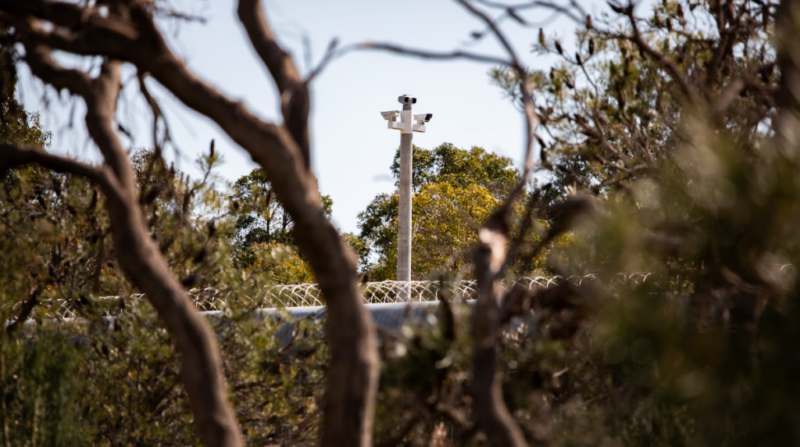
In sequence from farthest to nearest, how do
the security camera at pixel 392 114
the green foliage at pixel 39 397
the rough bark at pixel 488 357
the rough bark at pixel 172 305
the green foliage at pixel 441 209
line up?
the green foliage at pixel 441 209 < the security camera at pixel 392 114 < the green foliage at pixel 39 397 < the rough bark at pixel 172 305 < the rough bark at pixel 488 357

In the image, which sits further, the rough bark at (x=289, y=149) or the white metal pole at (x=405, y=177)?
the white metal pole at (x=405, y=177)

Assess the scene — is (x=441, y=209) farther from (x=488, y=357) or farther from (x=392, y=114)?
(x=488, y=357)

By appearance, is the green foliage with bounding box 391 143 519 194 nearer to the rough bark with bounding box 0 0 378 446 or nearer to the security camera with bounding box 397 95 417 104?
the security camera with bounding box 397 95 417 104

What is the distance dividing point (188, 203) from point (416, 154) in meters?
30.0

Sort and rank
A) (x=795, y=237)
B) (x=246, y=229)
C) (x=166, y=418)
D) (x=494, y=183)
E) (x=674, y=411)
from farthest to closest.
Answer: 1. (x=246, y=229)
2. (x=494, y=183)
3. (x=166, y=418)
4. (x=674, y=411)
5. (x=795, y=237)

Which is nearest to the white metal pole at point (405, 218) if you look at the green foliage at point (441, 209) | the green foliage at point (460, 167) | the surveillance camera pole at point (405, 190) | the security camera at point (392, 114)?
the surveillance camera pole at point (405, 190)

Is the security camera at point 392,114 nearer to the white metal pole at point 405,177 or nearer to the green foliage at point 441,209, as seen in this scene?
the white metal pole at point 405,177

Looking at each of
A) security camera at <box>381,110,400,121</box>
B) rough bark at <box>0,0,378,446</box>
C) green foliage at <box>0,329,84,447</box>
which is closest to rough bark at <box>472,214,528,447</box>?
rough bark at <box>0,0,378,446</box>

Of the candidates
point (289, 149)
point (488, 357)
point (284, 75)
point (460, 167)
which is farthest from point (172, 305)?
point (460, 167)

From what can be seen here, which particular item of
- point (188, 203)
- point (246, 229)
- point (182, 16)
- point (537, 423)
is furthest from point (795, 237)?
point (246, 229)

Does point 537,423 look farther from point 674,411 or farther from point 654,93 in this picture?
point 654,93

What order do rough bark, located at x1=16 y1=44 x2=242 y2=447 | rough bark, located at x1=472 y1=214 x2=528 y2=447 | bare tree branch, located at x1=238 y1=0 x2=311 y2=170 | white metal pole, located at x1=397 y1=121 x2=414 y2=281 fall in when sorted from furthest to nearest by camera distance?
white metal pole, located at x1=397 y1=121 x2=414 y2=281 → bare tree branch, located at x1=238 y1=0 x2=311 y2=170 → rough bark, located at x1=16 y1=44 x2=242 y2=447 → rough bark, located at x1=472 y1=214 x2=528 y2=447

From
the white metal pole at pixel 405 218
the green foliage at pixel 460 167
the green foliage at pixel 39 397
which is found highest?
the green foliage at pixel 460 167

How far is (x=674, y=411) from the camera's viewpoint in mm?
3082
